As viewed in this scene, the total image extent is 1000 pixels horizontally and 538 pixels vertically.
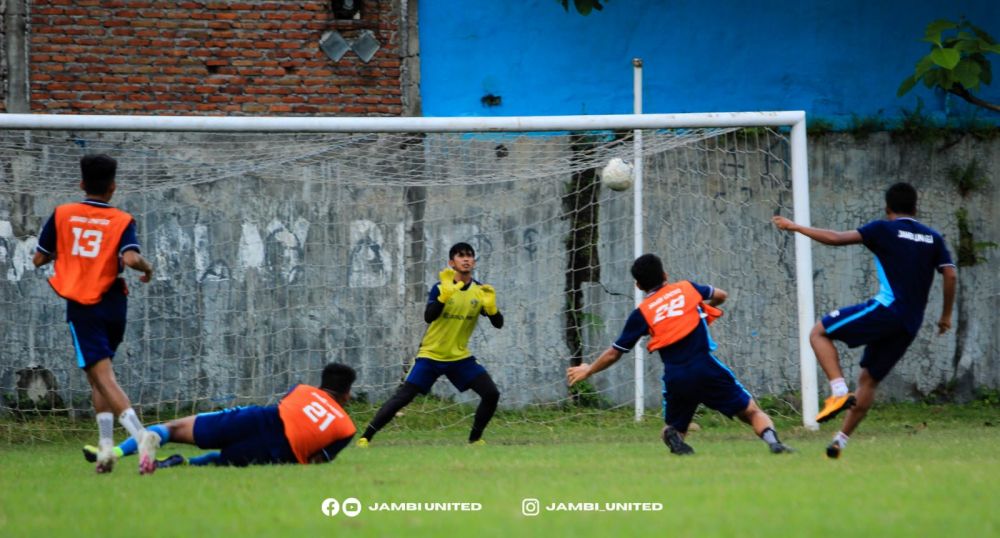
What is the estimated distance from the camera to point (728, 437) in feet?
32.8

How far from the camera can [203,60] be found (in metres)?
12.2

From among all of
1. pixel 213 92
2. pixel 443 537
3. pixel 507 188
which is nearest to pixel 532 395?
pixel 507 188

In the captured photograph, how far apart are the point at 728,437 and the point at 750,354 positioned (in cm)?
231

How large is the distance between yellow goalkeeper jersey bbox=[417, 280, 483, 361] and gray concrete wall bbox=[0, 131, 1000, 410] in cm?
219

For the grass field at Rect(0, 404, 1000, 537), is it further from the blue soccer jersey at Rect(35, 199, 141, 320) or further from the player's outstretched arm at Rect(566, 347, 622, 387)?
the blue soccer jersey at Rect(35, 199, 141, 320)

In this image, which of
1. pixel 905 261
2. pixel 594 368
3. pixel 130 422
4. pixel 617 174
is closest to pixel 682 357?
pixel 594 368

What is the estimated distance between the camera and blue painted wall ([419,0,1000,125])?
1262 centimetres

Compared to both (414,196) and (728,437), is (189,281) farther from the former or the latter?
(728,437)

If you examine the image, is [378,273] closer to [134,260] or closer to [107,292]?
[107,292]

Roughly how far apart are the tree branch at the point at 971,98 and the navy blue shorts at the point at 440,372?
5.77 metres

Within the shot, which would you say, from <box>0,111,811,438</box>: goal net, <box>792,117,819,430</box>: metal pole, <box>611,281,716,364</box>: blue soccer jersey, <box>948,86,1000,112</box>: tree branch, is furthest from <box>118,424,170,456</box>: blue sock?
<box>948,86,1000,112</box>: tree branch

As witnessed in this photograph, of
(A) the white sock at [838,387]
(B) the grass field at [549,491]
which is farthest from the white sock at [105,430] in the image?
(A) the white sock at [838,387]

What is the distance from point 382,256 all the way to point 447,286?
2.63 metres

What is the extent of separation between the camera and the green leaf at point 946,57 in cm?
1168
